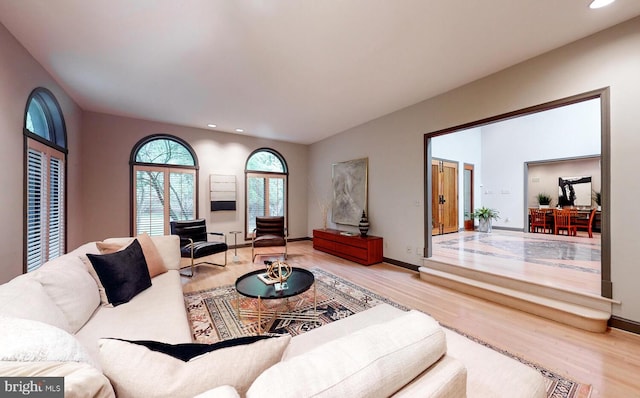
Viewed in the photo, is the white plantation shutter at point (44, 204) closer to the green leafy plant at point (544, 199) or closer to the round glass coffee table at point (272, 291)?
the round glass coffee table at point (272, 291)

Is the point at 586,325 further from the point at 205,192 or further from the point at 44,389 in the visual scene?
the point at 205,192

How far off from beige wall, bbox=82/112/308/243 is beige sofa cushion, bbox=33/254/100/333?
11.5ft

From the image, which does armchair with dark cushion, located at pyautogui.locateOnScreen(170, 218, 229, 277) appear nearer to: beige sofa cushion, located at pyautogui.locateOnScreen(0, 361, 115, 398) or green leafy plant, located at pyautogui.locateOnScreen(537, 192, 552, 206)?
beige sofa cushion, located at pyautogui.locateOnScreen(0, 361, 115, 398)

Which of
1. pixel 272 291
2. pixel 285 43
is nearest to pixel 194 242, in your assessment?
pixel 272 291

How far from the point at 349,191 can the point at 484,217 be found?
4.45 m

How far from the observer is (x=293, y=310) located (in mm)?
2588

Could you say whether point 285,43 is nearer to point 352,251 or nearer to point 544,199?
point 352,251

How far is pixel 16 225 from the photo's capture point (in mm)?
2377

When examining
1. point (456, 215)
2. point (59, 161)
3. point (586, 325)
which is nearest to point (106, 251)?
point (59, 161)

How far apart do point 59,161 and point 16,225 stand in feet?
4.94

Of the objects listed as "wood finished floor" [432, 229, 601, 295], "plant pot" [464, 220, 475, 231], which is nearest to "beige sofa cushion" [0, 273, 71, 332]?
"wood finished floor" [432, 229, 601, 295]

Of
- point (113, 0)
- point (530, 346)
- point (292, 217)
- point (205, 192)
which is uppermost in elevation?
point (113, 0)

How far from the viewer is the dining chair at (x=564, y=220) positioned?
6.01 m

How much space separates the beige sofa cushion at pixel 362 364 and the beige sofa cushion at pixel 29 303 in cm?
128
